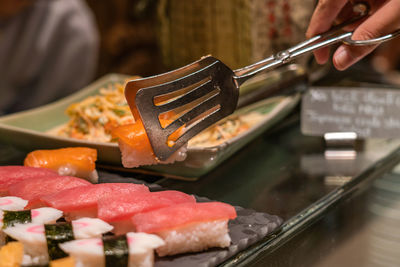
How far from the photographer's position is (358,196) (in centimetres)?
130

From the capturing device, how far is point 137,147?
1.11 m

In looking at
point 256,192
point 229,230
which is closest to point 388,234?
point 256,192

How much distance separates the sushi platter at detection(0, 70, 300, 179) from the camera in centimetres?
119

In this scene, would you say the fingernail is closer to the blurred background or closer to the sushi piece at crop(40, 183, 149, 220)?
the sushi piece at crop(40, 183, 149, 220)

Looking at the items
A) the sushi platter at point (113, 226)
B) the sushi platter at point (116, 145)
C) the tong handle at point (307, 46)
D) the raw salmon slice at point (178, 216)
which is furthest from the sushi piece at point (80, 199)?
the tong handle at point (307, 46)

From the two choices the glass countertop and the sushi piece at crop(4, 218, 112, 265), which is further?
the glass countertop

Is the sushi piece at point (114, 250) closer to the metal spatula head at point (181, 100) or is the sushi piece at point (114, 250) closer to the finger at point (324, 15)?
the metal spatula head at point (181, 100)

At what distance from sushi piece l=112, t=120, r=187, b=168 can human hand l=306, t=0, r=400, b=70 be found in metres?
0.49

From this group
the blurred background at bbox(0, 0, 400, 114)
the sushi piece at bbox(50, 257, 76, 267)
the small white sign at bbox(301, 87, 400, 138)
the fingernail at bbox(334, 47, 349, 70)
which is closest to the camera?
the sushi piece at bbox(50, 257, 76, 267)

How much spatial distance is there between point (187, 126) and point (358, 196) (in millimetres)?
536

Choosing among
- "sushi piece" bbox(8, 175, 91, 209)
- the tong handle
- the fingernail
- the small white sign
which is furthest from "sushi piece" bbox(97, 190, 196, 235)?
the small white sign

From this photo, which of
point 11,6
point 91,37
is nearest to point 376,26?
point 11,6

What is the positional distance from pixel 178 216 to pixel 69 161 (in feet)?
1.36

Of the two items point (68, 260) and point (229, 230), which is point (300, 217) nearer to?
point (229, 230)
